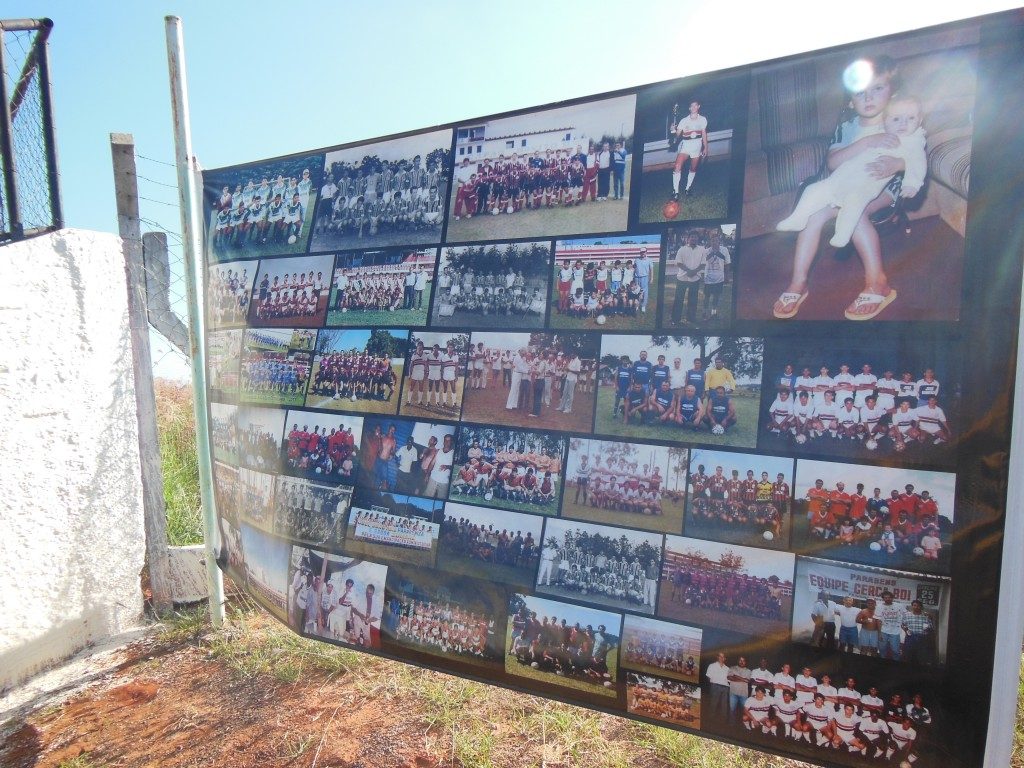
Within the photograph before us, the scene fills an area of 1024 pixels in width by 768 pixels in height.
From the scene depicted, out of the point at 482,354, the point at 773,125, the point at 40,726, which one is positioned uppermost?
the point at 773,125

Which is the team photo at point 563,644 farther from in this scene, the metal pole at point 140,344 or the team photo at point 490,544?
the metal pole at point 140,344

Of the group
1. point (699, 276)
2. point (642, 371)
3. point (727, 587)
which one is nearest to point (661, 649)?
point (727, 587)

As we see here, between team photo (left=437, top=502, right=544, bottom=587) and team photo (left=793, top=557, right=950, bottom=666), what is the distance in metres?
0.70

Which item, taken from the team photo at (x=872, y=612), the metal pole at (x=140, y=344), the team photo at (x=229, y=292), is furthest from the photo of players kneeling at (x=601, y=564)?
the metal pole at (x=140, y=344)

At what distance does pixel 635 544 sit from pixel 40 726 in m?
2.69

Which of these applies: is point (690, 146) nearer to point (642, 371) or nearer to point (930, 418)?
point (642, 371)

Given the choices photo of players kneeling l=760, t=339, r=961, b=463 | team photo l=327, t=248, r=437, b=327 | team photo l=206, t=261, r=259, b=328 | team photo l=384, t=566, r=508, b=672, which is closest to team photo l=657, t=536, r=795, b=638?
photo of players kneeling l=760, t=339, r=961, b=463

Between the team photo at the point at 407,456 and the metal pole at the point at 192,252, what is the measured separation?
1260 mm

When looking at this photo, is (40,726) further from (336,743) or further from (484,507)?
(484,507)

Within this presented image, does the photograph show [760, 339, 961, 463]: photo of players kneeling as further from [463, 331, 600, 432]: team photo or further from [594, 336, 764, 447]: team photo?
[463, 331, 600, 432]: team photo

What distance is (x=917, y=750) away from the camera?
1331 mm

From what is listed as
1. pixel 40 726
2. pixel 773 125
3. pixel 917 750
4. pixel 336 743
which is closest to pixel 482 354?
pixel 773 125

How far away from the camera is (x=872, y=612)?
1.35 m

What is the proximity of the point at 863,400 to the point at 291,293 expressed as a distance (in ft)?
6.34
